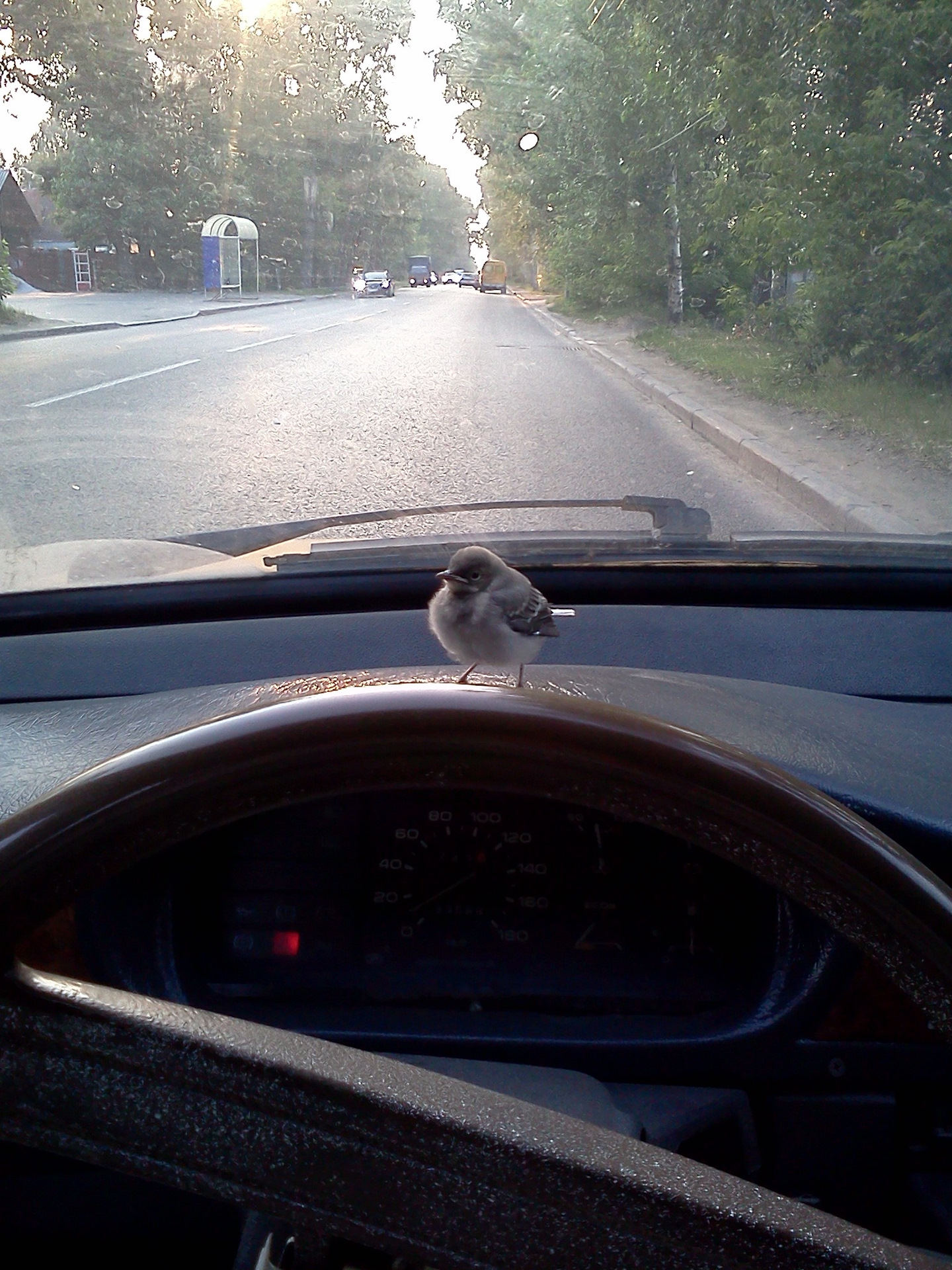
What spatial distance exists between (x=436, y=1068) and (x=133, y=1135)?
126 centimetres

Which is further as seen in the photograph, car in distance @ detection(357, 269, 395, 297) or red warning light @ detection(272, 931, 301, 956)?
car in distance @ detection(357, 269, 395, 297)

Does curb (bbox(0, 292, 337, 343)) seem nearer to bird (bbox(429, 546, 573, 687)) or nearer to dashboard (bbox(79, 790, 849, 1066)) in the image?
bird (bbox(429, 546, 573, 687))

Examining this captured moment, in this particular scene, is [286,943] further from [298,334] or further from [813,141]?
[298,334]

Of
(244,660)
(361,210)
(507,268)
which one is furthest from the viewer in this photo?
(507,268)

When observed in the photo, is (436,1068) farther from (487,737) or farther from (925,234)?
(925,234)

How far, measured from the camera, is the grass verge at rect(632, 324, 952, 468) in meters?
11.6

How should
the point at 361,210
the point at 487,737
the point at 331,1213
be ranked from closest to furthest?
the point at 331,1213, the point at 487,737, the point at 361,210

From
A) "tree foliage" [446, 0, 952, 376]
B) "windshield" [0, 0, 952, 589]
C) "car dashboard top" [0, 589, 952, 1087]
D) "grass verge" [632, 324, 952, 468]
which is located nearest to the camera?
"car dashboard top" [0, 589, 952, 1087]

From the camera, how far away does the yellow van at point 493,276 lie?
86438mm

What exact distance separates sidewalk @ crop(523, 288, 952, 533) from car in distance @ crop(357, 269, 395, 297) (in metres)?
17.1

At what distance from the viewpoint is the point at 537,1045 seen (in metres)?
2.45

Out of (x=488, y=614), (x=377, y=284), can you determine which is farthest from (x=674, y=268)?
(x=488, y=614)

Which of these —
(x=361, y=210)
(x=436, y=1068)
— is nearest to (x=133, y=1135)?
(x=436, y=1068)

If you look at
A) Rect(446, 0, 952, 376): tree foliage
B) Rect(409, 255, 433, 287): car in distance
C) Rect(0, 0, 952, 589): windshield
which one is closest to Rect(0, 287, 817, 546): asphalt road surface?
Rect(0, 0, 952, 589): windshield
